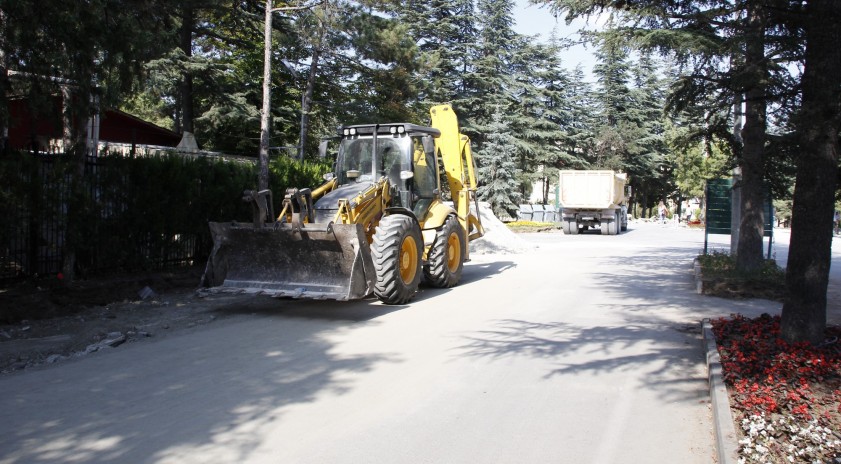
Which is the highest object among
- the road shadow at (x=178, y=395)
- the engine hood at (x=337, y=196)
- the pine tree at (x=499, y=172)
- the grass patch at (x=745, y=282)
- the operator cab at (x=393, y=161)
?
the pine tree at (x=499, y=172)

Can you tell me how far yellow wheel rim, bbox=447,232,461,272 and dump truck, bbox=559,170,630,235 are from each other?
21761 mm

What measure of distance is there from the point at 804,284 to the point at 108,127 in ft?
73.7

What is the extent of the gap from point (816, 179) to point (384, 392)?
14.9 feet

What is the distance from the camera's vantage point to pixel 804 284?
623cm

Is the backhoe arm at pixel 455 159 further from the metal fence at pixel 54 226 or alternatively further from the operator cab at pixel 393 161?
the metal fence at pixel 54 226

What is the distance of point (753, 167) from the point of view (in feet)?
31.9

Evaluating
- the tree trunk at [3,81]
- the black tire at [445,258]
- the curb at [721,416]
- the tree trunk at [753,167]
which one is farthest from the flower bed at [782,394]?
the tree trunk at [3,81]

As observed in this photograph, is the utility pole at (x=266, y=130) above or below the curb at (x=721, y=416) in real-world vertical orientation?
above

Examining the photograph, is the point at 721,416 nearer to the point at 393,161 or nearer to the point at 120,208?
the point at 393,161

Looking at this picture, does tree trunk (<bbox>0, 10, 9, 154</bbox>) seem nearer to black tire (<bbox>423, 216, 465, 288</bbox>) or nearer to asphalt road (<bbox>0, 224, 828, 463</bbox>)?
asphalt road (<bbox>0, 224, 828, 463</bbox>)

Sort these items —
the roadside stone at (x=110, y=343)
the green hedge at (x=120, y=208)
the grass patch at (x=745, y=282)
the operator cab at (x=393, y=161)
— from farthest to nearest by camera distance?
the operator cab at (x=393, y=161) < the grass patch at (x=745, y=282) < the green hedge at (x=120, y=208) < the roadside stone at (x=110, y=343)

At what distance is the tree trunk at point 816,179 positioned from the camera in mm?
6094

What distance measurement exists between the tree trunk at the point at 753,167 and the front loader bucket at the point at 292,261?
18.3 ft

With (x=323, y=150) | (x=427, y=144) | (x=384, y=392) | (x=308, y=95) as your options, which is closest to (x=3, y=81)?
(x=323, y=150)
